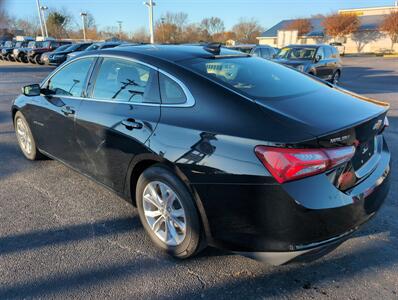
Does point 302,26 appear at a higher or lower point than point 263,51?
higher

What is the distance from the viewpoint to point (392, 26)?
4697 centimetres

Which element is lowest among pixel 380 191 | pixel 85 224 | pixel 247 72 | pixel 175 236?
pixel 85 224

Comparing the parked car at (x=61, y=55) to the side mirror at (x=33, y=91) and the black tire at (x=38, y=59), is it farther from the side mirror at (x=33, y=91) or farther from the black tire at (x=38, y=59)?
the side mirror at (x=33, y=91)

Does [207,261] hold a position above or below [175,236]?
below

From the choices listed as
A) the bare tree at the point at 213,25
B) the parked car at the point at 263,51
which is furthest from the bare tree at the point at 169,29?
the parked car at the point at 263,51

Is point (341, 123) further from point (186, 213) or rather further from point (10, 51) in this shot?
point (10, 51)

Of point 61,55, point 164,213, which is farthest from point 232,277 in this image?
point 61,55

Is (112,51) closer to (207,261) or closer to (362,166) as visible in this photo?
(207,261)

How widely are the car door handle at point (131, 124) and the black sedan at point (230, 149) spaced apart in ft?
0.04

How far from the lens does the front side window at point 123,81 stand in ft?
10.1

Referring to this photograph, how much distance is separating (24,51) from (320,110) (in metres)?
29.9

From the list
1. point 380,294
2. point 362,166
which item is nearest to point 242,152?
point 362,166

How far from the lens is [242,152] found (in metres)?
2.29

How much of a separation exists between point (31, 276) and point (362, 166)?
2.61 meters
